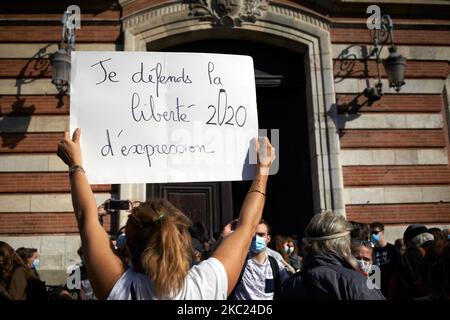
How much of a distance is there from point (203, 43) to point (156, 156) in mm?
6659

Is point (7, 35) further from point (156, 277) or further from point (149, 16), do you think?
point (156, 277)

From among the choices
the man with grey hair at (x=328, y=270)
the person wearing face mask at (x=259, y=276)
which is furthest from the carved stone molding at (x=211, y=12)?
the man with grey hair at (x=328, y=270)

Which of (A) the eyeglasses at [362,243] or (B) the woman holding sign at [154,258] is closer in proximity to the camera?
(B) the woman holding sign at [154,258]

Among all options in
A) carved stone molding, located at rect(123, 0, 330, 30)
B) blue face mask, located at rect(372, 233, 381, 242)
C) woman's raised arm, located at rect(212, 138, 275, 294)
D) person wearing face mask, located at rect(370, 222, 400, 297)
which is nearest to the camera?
woman's raised arm, located at rect(212, 138, 275, 294)

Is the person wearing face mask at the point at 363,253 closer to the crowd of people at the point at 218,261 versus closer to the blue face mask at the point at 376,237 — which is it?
the crowd of people at the point at 218,261

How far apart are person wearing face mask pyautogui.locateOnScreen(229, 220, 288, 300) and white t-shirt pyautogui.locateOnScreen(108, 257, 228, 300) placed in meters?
1.61

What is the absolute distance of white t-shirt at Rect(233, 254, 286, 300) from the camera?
3279mm

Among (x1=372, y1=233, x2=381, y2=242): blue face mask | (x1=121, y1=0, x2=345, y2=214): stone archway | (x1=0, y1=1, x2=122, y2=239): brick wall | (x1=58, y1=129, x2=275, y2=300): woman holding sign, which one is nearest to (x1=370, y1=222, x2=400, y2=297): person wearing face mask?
(x1=372, y1=233, x2=381, y2=242): blue face mask

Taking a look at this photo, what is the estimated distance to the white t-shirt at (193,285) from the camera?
62.1 inches

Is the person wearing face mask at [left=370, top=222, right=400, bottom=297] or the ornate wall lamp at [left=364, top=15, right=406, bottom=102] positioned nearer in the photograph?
the person wearing face mask at [left=370, top=222, right=400, bottom=297]

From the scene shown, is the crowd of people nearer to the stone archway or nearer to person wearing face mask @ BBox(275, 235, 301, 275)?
person wearing face mask @ BBox(275, 235, 301, 275)

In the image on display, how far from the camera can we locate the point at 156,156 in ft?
8.21

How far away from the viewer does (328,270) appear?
7.70ft
